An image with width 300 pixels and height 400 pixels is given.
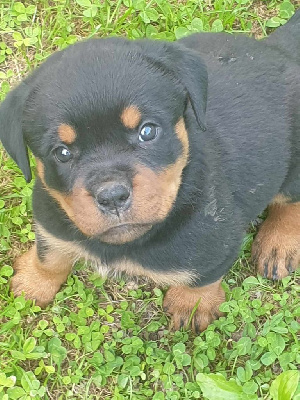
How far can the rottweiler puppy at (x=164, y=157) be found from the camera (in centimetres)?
237

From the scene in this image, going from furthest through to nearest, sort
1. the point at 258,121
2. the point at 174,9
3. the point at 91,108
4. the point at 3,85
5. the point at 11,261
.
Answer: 1. the point at 174,9
2. the point at 3,85
3. the point at 11,261
4. the point at 258,121
5. the point at 91,108

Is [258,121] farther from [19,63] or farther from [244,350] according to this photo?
[19,63]

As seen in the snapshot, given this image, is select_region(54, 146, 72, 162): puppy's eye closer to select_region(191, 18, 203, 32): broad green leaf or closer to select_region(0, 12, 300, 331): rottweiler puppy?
select_region(0, 12, 300, 331): rottweiler puppy

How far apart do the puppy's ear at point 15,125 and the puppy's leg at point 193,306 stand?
1.29 metres

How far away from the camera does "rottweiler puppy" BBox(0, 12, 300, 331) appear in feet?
7.76

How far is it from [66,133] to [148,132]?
307 mm

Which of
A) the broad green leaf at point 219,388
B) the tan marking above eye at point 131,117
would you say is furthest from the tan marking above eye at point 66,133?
the broad green leaf at point 219,388

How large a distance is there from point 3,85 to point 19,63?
0.29 m

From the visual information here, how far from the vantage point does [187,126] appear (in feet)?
8.81

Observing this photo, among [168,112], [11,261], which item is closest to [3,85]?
[11,261]

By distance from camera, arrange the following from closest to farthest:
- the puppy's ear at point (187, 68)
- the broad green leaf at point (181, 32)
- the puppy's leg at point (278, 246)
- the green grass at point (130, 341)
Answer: the puppy's ear at point (187, 68) → the green grass at point (130, 341) → the puppy's leg at point (278, 246) → the broad green leaf at point (181, 32)

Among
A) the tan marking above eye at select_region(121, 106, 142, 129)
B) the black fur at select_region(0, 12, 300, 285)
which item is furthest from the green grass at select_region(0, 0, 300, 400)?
the tan marking above eye at select_region(121, 106, 142, 129)

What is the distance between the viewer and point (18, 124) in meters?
2.49

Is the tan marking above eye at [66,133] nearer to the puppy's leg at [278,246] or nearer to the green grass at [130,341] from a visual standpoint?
the green grass at [130,341]
